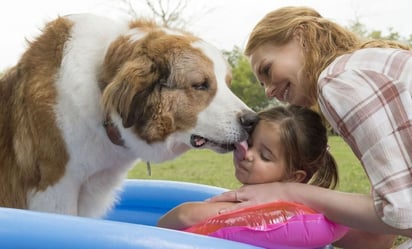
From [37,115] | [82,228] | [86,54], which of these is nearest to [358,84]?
[82,228]

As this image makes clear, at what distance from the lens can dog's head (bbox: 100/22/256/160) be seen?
273 cm

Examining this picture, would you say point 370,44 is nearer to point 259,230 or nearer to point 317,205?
point 317,205

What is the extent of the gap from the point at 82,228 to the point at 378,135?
45.4 inches

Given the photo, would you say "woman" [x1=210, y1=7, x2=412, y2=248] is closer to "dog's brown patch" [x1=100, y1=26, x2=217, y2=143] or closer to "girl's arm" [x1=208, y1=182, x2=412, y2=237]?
"girl's arm" [x1=208, y1=182, x2=412, y2=237]

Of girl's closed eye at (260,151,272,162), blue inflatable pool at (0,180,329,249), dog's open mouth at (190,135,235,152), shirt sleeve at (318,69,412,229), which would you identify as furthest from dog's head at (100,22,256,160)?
blue inflatable pool at (0,180,329,249)

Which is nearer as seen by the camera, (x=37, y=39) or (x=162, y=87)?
(x=162, y=87)

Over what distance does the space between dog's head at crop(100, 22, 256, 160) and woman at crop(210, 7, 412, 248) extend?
280 millimetres

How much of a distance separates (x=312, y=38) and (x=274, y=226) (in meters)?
0.95

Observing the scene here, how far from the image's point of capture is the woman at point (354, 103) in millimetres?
2244

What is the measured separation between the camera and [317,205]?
98.7 inches

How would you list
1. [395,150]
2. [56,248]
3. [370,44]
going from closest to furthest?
1. [56,248]
2. [395,150]
3. [370,44]

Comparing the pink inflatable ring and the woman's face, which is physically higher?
the woman's face

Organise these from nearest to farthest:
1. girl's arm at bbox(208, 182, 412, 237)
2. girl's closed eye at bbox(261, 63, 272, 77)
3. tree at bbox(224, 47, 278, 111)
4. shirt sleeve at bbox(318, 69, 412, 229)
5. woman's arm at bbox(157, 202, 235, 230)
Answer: shirt sleeve at bbox(318, 69, 412, 229) → girl's arm at bbox(208, 182, 412, 237) → woman's arm at bbox(157, 202, 235, 230) → girl's closed eye at bbox(261, 63, 272, 77) → tree at bbox(224, 47, 278, 111)

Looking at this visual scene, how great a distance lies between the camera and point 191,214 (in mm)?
2678
